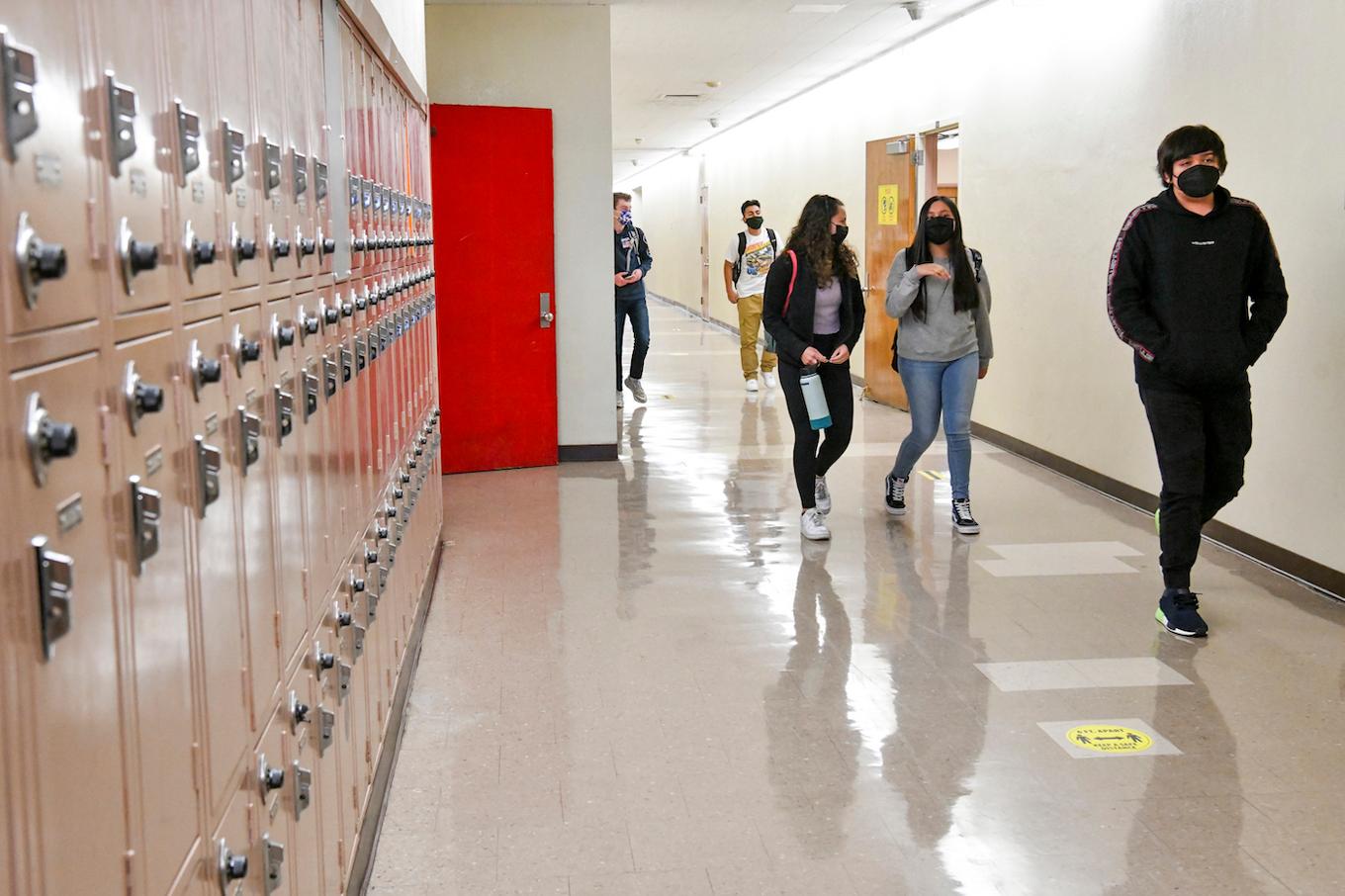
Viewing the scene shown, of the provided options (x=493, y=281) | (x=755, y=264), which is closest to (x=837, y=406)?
(x=493, y=281)

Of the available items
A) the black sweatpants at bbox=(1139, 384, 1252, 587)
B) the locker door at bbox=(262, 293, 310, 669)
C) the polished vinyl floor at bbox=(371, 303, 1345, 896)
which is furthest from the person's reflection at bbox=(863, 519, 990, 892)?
the locker door at bbox=(262, 293, 310, 669)

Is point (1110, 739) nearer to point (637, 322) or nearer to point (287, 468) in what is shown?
point (287, 468)

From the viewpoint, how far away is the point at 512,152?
725 cm

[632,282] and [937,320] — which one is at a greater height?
[632,282]

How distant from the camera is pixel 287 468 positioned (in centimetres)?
201

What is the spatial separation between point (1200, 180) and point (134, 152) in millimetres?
3577

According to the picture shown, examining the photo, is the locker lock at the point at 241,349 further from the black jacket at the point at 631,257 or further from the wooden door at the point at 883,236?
the black jacket at the point at 631,257

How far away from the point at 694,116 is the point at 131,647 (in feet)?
49.7

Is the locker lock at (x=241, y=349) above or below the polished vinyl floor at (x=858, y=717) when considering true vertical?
above

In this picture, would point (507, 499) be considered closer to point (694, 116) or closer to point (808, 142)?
point (808, 142)

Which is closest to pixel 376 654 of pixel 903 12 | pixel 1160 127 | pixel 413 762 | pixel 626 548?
pixel 413 762

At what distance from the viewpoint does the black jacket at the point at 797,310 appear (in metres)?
5.49

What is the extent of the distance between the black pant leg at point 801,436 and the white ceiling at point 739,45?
293cm

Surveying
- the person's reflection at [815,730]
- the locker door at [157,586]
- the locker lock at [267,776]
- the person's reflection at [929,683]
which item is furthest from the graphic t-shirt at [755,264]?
the locker door at [157,586]
